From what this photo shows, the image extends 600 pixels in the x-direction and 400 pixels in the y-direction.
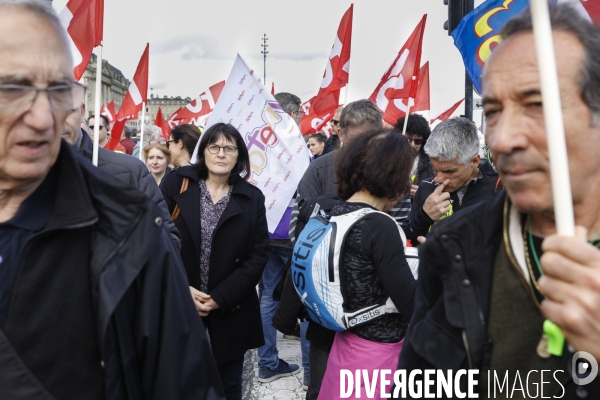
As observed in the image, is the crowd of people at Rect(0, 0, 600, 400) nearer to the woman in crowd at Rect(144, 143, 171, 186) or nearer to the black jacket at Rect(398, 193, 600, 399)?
the black jacket at Rect(398, 193, 600, 399)

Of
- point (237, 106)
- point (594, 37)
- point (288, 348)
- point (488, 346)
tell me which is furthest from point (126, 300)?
point (288, 348)

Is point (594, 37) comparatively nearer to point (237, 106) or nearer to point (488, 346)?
point (488, 346)

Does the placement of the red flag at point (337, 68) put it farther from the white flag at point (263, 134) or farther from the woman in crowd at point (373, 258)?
the woman in crowd at point (373, 258)

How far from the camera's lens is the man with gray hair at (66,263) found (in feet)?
4.89

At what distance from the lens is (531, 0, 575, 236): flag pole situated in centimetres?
103

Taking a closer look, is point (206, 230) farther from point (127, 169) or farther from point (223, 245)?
point (127, 169)

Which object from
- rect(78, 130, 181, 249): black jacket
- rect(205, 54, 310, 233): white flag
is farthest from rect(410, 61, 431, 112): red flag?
rect(78, 130, 181, 249): black jacket

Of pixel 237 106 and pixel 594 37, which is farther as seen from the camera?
pixel 237 106

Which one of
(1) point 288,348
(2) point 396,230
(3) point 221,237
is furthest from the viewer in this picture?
(1) point 288,348

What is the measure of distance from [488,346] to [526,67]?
667mm

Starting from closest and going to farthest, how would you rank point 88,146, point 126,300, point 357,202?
point 126,300
point 357,202
point 88,146

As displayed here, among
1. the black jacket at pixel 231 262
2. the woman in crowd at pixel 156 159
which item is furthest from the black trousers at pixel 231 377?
the woman in crowd at pixel 156 159

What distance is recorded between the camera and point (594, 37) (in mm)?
1391

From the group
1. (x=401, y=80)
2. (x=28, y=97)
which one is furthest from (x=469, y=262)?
(x=401, y=80)
